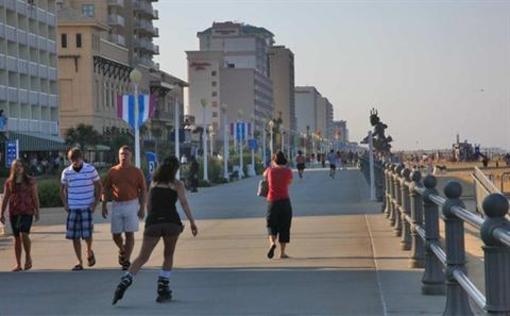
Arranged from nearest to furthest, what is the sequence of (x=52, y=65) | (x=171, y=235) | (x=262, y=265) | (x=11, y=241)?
(x=171, y=235) < (x=262, y=265) < (x=11, y=241) < (x=52, y=65)

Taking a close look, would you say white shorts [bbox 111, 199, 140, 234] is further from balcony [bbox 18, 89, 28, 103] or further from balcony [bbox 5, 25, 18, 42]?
balcony [bbox 18, 89, 28, 103]

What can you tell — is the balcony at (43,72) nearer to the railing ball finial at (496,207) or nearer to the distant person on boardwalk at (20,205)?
the distant person on boardwalk at (20,205)

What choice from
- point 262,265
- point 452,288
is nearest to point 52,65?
point 262,265

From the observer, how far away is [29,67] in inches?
3228

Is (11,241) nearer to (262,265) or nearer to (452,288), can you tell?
(262,265)

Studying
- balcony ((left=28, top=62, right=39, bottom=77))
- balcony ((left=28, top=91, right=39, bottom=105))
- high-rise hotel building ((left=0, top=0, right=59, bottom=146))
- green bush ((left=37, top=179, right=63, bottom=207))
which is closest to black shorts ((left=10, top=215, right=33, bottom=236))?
green bush ((left=37, top=179, right=63, bottom=207))

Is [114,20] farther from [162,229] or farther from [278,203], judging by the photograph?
[162,229]

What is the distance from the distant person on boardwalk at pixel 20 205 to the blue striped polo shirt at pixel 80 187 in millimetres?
765

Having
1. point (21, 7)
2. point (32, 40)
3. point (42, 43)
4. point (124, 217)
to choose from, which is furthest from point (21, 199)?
point (42, 43)

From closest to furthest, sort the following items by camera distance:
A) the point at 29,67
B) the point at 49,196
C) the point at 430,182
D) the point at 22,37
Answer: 1. the point at 430,182
2. the point at 49,196
3. the point at 22,37
4. the point at 29,67

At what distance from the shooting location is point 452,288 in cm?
701

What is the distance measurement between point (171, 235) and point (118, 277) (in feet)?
8.46

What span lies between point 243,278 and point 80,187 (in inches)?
112

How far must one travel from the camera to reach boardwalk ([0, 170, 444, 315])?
948cm
